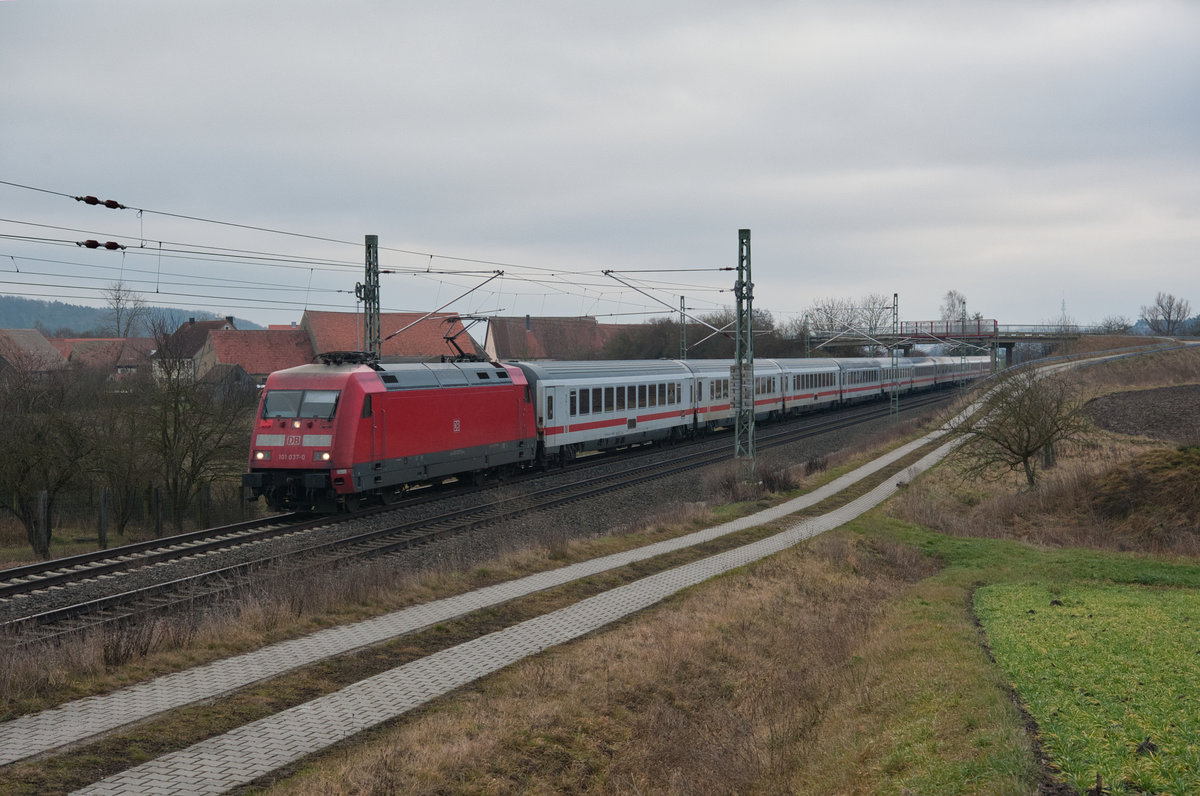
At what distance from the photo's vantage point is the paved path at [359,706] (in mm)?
7348

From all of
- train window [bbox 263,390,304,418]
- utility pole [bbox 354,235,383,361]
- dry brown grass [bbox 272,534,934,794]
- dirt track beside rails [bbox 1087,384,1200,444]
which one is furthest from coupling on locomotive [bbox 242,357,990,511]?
dirt track beside rails [bbox 1087,384,1200,444]

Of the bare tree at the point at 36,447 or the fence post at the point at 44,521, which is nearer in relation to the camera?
the fence post at the point at 44,521

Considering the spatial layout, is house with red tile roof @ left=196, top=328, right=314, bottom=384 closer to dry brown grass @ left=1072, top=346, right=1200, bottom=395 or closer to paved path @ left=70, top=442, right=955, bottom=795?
dry brown grass @ left=1072, top=346, right=1200, bottom=395

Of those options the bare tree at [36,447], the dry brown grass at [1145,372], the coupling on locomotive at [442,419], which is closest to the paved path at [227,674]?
the coupling on locomotive at [442,419]

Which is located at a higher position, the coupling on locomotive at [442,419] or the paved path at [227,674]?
the coupling on locomotive at [442,419]

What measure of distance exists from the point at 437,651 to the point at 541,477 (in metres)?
18.2

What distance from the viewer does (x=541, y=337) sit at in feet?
296

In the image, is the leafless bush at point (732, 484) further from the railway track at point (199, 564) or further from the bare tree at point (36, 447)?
the bare tree at point (36, 447)

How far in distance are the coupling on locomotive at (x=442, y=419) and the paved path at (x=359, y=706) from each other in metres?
8.41

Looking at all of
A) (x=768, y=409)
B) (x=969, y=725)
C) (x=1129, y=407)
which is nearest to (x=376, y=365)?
(x=969, y=725)

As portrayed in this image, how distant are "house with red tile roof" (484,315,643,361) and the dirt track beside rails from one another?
46283 millimetres

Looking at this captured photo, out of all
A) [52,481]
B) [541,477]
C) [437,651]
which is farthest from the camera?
[52,481]

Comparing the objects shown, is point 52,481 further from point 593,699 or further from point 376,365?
point 593,699

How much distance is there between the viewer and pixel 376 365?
→ 2216cm
